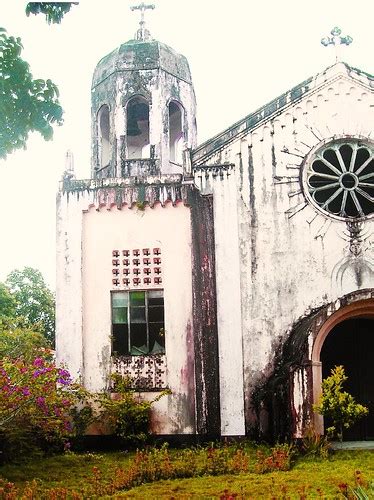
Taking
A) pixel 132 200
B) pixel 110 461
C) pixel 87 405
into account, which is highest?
pixel 132 200

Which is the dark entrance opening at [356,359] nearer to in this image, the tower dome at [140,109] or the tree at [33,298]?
the tower dome at [140,109]

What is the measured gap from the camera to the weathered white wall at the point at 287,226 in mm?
14039

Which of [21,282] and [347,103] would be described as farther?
[21,282]

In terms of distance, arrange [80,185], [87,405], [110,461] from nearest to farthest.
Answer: [110,461] < [87,405] < [80,185]

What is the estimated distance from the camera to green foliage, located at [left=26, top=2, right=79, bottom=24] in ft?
13.5

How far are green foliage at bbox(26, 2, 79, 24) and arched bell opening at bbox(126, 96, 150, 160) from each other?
42.4 ft

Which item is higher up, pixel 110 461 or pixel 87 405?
pixel 87 405

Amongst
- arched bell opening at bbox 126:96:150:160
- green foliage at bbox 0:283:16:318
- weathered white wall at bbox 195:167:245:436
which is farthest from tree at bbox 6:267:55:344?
weathered white wall at bbox 195:167:245:436

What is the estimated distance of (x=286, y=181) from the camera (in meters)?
14.5

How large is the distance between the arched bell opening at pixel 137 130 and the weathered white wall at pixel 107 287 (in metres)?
2.86

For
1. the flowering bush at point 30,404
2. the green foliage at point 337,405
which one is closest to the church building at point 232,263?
the green foliage at point 337,405

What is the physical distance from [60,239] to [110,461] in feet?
15.8

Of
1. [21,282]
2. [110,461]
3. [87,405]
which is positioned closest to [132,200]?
[87,405]

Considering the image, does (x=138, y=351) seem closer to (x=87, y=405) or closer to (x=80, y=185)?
(x=87, y=405)
